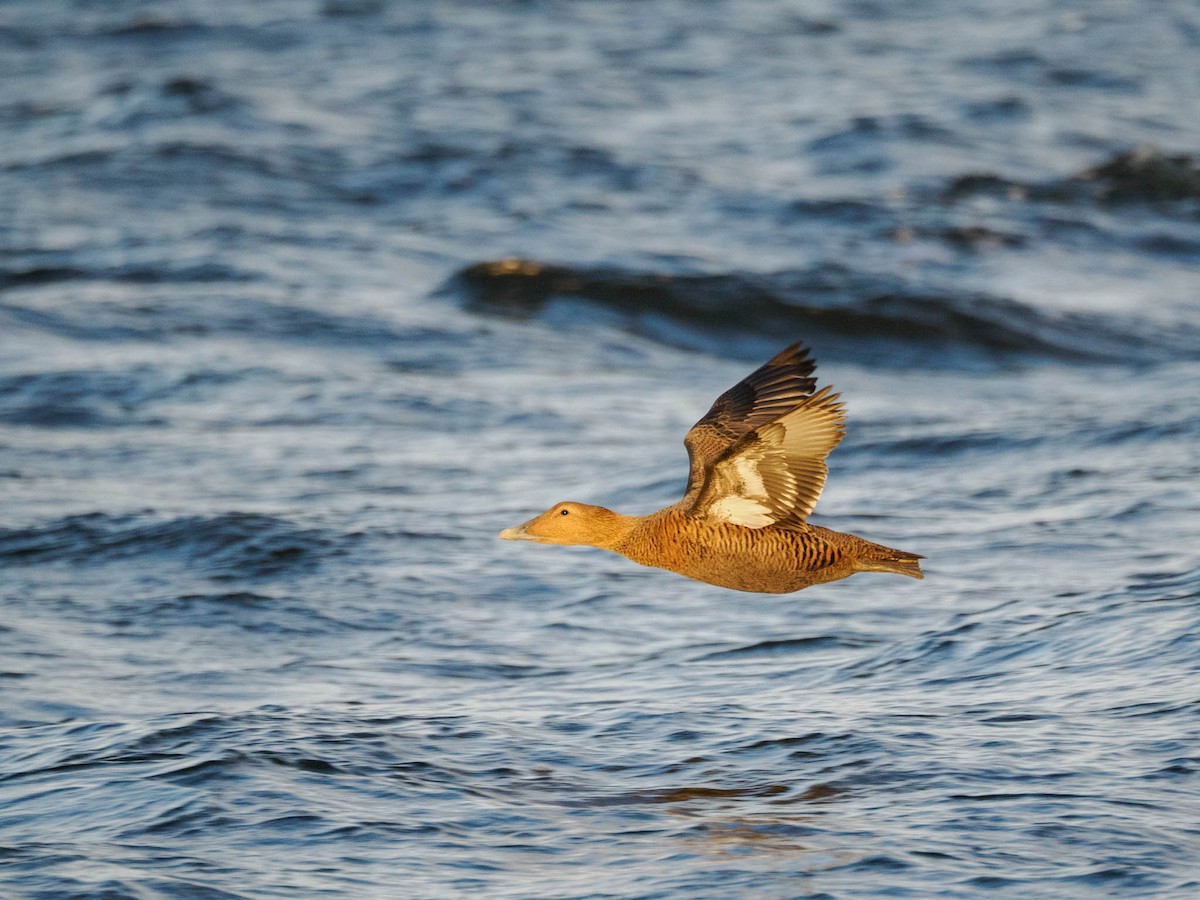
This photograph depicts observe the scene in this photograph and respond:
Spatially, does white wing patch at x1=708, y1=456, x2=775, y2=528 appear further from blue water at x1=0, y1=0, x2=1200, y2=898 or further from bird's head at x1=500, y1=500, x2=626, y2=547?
blue water at x1=0, y1=0, x2=1200, y2=898

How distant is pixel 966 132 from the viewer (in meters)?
17.9

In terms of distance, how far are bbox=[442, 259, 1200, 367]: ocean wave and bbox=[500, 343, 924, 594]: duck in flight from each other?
8.10m

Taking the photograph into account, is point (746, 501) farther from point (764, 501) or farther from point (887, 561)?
point (887, 561)

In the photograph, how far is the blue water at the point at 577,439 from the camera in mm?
5535

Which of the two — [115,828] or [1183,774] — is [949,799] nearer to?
[1183,774]

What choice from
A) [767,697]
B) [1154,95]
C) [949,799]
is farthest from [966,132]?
[949,799]

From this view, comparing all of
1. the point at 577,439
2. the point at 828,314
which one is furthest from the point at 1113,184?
the point at 577,439

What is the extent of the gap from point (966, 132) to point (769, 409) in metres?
13.5

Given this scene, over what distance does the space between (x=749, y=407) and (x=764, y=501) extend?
0.95 feet

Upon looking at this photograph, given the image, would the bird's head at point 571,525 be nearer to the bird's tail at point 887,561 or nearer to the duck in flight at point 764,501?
the duck in flight at point 764,501

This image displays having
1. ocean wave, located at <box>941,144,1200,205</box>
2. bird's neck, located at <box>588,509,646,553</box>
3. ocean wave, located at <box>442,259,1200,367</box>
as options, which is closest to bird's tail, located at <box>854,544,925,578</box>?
bird's neck, located at <box>588,509,646,553</box>

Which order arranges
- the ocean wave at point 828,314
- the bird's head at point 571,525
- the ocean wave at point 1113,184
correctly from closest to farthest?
the bird's head at point 571,525 → the ocean wave at point 828,314 → the ocean wave at point 1113,184

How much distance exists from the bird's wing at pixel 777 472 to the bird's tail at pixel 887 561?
25 centimetres

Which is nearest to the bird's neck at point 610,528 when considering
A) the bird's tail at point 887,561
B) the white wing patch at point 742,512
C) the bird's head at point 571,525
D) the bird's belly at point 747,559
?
the bird's head at point 571,525
